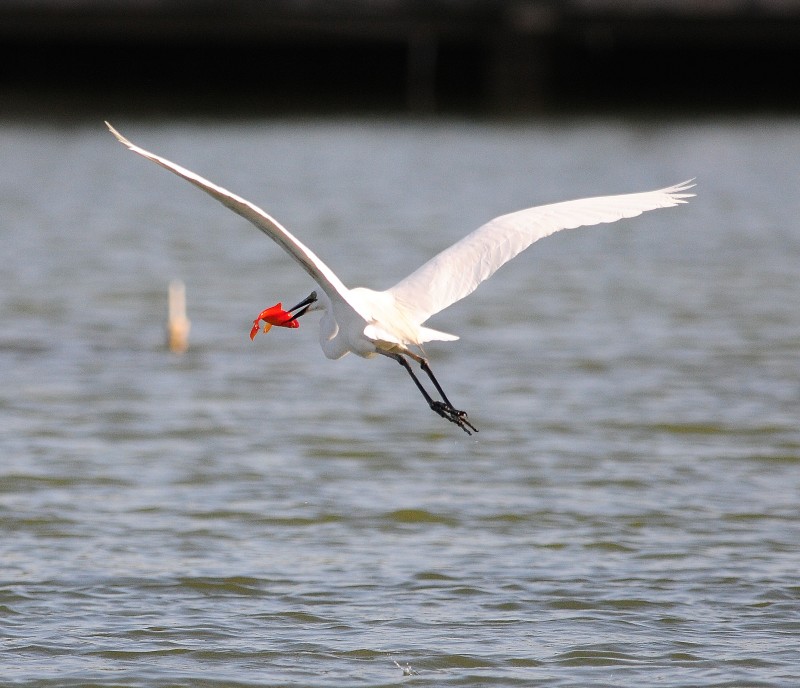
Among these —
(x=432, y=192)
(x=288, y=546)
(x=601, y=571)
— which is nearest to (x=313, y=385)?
(x=288, y=546)

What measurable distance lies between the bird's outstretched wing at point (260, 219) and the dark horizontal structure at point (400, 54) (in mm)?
33283

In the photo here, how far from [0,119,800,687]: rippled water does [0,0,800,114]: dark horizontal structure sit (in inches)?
605

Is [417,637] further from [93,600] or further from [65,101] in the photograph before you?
[65,101]

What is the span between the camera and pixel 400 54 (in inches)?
1753

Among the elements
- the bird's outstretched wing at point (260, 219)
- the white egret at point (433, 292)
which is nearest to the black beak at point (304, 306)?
the white egret at point (433, 292)

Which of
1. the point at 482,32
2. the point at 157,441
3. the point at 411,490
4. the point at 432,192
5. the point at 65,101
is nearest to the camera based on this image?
the point at 411,490

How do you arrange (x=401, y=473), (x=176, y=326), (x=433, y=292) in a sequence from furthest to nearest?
(x=176, y=326), (x=401, y=473), (x=433, y=292)

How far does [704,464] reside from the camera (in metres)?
12.6

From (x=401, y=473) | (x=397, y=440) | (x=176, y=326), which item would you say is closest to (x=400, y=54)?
(x=176, y=326)

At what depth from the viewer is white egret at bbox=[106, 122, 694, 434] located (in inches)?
332

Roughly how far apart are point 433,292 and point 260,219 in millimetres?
1642

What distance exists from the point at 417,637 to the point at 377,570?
1271 millimetres

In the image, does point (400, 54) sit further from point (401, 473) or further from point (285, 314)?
point (285, 314)

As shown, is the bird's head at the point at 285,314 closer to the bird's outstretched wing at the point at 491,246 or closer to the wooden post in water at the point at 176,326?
the bird's outstretched wing at the point at 491,246
